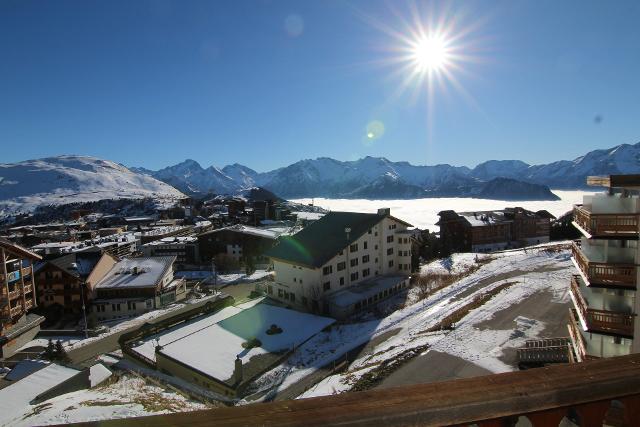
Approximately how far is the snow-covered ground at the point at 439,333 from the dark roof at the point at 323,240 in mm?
7946

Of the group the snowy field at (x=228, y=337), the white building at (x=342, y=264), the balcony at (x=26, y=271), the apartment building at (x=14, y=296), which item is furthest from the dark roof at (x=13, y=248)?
the white building at (x=342, y=264)

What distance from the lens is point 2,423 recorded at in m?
13.0

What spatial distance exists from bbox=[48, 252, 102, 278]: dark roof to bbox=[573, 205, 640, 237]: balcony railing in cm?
4764

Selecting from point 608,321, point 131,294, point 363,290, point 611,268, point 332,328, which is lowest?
point 131,294

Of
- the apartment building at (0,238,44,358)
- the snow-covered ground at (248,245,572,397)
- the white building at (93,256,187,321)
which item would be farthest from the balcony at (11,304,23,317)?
the snow-covered ground at (248,245,572,397)

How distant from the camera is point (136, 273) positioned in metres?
45.1

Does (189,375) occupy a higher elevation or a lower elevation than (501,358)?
lower

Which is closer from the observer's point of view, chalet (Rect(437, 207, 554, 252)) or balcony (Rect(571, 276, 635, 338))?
balcony (Rect(571, 276, 635, 338))

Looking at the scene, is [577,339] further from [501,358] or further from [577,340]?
[501,358]

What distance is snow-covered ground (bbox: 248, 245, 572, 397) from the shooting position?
1902 centimetres

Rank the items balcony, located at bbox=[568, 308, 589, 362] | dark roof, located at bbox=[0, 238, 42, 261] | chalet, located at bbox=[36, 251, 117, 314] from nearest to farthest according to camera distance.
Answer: balcony, located at bbox=[568, 308, 589, 362]
dark roof, located at bbox=[0, 238, 42, 261]
chalet, located at bbox=[36, 251, 117, 314]

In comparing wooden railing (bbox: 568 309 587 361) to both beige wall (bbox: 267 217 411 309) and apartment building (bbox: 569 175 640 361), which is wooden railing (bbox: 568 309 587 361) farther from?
beige wall (bbox: 267 217 411 309)

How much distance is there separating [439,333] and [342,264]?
47.6ft

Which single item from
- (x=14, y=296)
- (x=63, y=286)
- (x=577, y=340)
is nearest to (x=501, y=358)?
(x=577, y=340)
